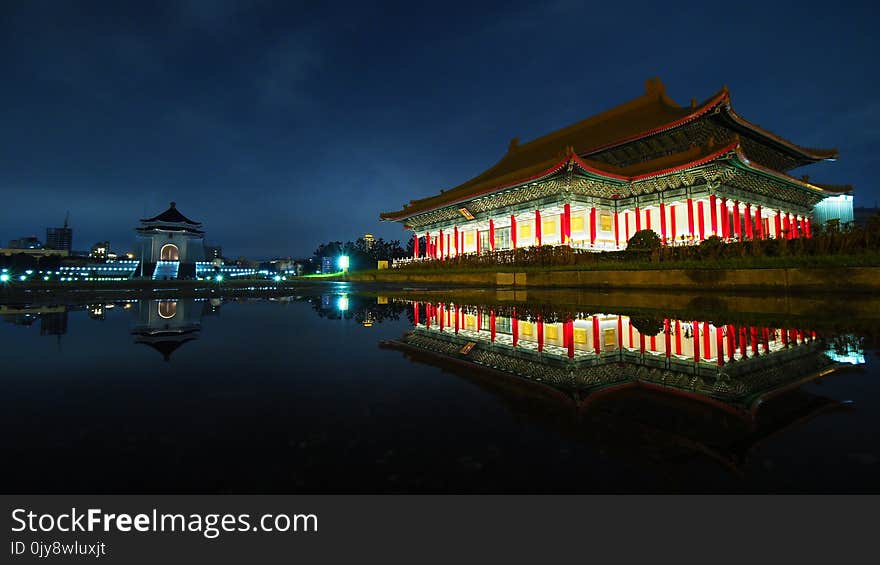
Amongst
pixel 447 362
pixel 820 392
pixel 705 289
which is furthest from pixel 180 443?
pixel 705 289

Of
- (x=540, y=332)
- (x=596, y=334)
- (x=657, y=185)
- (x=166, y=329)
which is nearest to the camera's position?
(x=596, y=334)

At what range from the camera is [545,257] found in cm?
1641

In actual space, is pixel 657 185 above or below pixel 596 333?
above

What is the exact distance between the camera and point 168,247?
49.8 metres

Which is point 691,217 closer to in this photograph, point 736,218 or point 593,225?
point 736,218

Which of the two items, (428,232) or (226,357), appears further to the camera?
(428,232)

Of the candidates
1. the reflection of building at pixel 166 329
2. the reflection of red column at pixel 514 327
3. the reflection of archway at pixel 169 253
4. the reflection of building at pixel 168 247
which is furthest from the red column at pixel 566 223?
the reflection of archway at pixel 169 253

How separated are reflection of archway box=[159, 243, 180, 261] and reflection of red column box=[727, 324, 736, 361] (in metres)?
58.5

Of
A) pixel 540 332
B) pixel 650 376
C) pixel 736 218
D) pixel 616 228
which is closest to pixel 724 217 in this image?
pixel 736 218

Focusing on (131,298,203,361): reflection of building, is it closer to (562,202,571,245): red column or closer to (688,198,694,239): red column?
(562,202,571,245): red column

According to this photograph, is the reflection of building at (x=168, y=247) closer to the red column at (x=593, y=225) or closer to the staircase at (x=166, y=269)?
the staircase at (x=166, y=269)

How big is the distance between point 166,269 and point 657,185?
51889 millimetres

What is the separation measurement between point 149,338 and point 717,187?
20.8 metres
